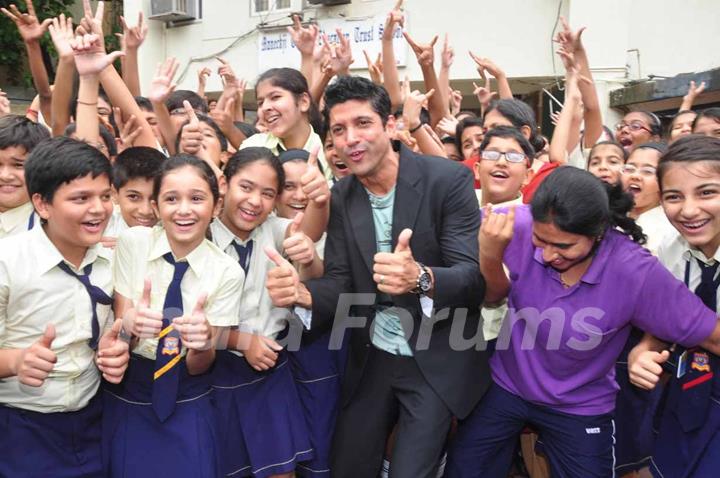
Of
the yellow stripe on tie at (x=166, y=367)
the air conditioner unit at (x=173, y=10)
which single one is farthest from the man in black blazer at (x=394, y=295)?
the air conditioner unit at (x=173, y=10)

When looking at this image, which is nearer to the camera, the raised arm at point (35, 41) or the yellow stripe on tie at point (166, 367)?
the yellow stripe on tie at point (166, 367)

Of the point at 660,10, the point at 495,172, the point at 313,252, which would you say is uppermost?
the point at 660,10

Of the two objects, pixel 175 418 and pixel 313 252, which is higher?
pixel 313 252

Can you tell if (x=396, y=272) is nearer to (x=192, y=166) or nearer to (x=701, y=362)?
(x=192, y=166)

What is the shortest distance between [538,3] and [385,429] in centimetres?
766

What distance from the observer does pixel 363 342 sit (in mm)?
2705

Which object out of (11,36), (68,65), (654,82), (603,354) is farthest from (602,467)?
(11,36)

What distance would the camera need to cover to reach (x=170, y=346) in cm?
233

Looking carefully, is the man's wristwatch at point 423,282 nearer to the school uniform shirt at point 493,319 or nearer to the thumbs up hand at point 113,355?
the school uniform shirt at point 493,319

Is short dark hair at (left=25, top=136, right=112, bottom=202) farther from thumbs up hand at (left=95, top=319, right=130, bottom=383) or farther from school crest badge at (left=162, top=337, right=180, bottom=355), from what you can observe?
school crest badge at (left=162, top=337, right=180, bottom=355)

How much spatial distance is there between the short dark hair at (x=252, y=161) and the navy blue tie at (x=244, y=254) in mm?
320

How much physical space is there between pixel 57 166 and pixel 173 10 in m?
9.95

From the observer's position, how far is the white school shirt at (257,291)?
8.82 feet

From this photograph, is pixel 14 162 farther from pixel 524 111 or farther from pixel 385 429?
pixel 524 111
